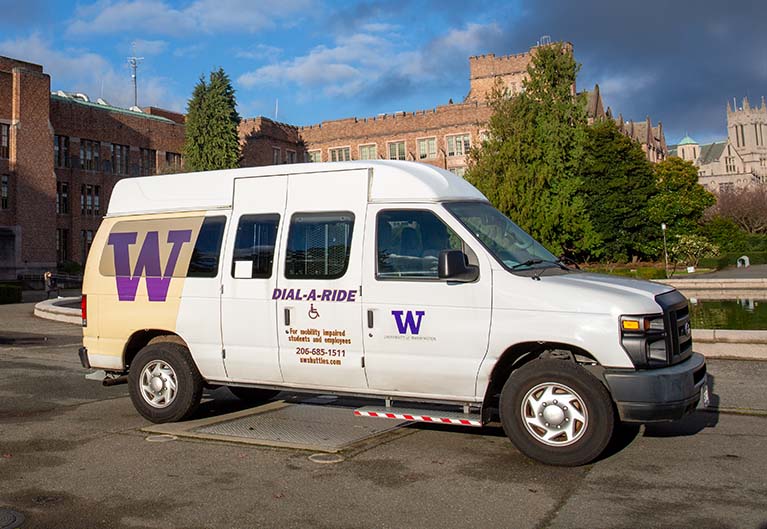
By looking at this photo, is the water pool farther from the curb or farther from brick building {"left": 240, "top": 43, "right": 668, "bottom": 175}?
brick building {"left": 240, "top": 43, "right": 668, "bottom": 175}

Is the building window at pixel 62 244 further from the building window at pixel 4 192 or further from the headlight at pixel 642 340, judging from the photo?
the headlight at pixel 642 340

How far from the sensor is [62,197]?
5812 cm

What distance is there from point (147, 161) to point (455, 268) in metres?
63.4

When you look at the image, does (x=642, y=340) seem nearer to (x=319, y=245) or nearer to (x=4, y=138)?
(x=319, y=245)

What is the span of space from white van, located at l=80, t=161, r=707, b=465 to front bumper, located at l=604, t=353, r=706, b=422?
0.04 feet

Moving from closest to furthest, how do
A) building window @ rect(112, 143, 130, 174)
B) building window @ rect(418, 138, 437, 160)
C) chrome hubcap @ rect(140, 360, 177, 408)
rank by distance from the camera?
1. chrome hubcap @ rect(140, 360, 177, 408)
2. building window @ rect(112, 143, 130, 174)
3. building window @ rect(418, 138, 437, 160)

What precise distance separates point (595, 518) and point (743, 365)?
23.6 feet

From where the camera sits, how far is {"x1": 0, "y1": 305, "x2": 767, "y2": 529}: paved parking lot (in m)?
4.64

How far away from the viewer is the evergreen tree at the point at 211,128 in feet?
195

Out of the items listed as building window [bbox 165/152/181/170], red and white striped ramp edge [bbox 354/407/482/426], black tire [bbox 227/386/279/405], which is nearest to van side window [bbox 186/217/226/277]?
black tire [bbox 227/386/279/405]

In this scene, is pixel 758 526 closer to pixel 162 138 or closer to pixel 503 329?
pixel 503 329

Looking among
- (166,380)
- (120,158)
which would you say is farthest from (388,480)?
(120,158)

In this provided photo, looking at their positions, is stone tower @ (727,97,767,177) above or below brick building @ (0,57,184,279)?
above

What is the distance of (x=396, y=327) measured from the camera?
6348 millimetres
